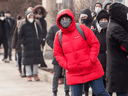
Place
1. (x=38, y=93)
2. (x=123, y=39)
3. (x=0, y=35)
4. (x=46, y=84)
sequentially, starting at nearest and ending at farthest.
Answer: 1. (x=123, y=39)
2. (x=38, y=93)
3. (x=46, y=84)
4. (x=0, y=35)

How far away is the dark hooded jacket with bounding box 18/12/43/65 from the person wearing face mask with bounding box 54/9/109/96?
4.98 m

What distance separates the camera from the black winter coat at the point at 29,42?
34.3ft

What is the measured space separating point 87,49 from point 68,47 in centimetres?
30

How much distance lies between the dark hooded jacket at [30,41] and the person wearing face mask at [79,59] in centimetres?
498

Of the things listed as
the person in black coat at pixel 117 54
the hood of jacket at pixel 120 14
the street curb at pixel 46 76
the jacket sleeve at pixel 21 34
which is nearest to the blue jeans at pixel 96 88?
the person in black coat at pixel 117 54

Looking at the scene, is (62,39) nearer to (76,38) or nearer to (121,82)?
(76,38)

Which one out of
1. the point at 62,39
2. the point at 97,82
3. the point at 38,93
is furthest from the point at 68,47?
the point at 38,93

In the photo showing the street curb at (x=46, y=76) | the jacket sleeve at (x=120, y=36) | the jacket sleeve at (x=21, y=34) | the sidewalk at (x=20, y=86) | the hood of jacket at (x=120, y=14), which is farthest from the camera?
the street curb at (x=46, y=76)

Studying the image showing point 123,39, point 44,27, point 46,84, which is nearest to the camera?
point 123,39

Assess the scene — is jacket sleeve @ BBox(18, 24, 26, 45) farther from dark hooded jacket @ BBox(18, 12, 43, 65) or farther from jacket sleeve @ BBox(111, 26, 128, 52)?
jacket sleeve @ BBox(111, 26, 128, 52)

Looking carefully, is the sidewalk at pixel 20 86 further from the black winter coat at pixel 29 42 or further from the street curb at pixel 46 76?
the black winter coat at pixel 29 42

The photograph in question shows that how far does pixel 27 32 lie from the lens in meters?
10.5

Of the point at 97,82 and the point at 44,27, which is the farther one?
the point at 44,27

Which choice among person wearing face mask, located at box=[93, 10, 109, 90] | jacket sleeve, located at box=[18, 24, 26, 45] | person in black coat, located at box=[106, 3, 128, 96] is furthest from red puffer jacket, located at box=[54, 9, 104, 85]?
jacket sleeve, located at box=[18, 24, 26, 45]
